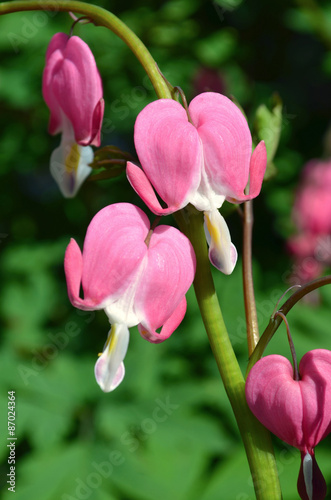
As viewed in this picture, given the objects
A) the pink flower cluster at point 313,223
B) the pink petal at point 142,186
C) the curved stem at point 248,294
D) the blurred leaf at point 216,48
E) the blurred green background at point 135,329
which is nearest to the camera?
the pink petal at point 142,186

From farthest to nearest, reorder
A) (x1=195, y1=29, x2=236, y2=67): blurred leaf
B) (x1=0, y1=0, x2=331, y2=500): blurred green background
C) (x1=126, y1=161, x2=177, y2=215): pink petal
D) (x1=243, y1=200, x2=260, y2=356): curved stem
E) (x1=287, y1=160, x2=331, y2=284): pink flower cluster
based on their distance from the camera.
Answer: (x1=195, y1=29, x2=236, y2=67): blurred leaf
(x1=287, y1=160, x2=331, y2=284): pink flower cluster
(x1=0, y1=0, x2=331, y2=500): blurred green background
(x1=243, y1=200, x2=260, y2=356): curved stem
(x1=126, y1=161, x2=177, y2=215): pink petal

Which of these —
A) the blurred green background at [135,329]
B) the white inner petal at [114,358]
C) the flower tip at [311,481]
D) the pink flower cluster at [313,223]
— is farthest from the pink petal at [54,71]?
the pink flower cluster at [313,223]

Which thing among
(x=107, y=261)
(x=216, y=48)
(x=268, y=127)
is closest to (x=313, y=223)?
(x=216, y=48)

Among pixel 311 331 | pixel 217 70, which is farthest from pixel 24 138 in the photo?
pixel 311 331

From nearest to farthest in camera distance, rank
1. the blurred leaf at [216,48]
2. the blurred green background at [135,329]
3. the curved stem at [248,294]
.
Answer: the curved stem at [248,294]
the blurred green background at [135,329]
the blurred leaf at [216,48]

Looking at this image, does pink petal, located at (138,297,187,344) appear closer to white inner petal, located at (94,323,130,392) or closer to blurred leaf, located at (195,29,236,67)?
white inner petal, located at (94,323,130,392)

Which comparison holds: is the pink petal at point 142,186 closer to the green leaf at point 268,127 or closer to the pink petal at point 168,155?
the pink petal at point 168,155

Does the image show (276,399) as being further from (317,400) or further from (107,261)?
(107,261)

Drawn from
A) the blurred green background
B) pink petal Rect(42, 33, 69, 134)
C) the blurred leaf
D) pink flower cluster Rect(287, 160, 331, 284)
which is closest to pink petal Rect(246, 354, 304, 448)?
pink petal Rect(42, 33, 69, 134)
